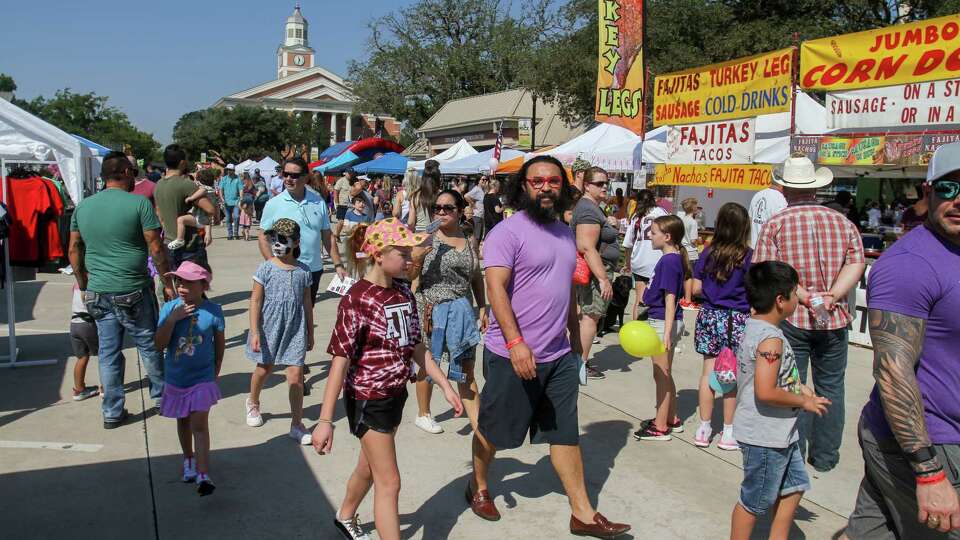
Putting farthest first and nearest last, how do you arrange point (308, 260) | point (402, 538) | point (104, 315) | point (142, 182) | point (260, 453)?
point (142, 182) → point (308, 260) → point (104, 315) → point (260, 453) → point (402, 538)

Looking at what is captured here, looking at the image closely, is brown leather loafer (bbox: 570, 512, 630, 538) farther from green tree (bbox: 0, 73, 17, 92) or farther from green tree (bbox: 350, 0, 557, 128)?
green tree (bbox: 0, 73, 17, 92)

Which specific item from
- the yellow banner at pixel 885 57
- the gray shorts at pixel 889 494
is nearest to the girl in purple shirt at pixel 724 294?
the gray shorts at pixel 889 494

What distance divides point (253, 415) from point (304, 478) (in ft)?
3.68

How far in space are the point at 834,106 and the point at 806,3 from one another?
Result: 14694 millimetres

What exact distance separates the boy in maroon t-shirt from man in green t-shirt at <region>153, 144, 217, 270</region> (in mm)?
4402

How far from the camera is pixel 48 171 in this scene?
50.8 feet

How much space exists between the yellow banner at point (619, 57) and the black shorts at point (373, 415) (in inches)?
338

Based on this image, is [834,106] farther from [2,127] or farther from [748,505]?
[2,127]

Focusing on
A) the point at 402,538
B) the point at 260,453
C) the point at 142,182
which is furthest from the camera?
the point at 142,182

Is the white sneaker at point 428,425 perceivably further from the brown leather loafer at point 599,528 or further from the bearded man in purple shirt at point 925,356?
the bearded man in purple shirt at point 925,356

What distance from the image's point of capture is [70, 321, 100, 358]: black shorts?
5867mm

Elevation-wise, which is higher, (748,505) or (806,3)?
(806,3)

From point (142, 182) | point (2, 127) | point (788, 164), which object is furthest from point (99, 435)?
point (788, 164)

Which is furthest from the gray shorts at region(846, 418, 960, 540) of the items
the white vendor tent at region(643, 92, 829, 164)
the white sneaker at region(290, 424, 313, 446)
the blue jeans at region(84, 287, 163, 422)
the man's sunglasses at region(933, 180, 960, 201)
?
the white vendor tent at region(643, 92, 829, 164)
